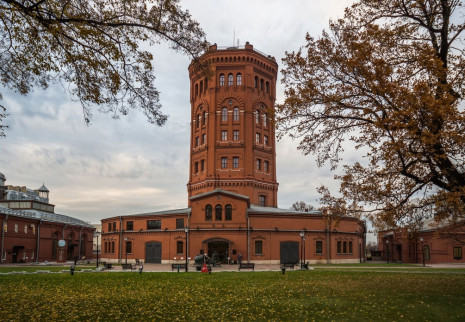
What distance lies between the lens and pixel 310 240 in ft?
158

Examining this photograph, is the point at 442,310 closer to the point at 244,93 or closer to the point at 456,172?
the point at 456,172

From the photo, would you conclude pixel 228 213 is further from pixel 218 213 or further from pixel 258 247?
pixel 258 247

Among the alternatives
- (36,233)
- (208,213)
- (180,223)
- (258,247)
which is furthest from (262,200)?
(36,233)

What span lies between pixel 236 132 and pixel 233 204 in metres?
10.3

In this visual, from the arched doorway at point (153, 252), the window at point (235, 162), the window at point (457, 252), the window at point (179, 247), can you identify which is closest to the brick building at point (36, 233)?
the arched doorway at point (153, 252)

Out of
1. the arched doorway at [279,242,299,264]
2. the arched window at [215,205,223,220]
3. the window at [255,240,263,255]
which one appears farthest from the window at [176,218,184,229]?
the arched doorway at [279,242,299,264]

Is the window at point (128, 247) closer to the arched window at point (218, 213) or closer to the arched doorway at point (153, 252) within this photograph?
the arched doorway at point (153, 252)

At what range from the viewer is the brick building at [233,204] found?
151 ft

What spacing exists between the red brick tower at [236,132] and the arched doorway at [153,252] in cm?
822

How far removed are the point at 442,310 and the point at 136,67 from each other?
39.4ft

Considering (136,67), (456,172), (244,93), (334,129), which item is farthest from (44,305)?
(244,93)

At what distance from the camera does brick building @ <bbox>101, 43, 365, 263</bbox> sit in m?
46.0

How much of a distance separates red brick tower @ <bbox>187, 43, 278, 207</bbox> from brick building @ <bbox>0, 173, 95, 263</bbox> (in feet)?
→ 66.0

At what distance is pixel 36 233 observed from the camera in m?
55.1
